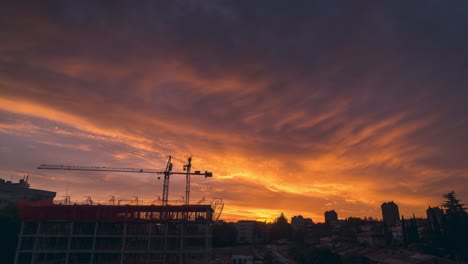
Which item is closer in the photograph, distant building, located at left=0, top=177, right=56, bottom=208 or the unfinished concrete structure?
the unfinished concrete structure

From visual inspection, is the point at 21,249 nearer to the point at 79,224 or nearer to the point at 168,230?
the point at 79,224

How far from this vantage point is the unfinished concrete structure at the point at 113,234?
7306cm

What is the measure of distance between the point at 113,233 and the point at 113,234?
314mm

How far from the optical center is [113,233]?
7531 centimetres

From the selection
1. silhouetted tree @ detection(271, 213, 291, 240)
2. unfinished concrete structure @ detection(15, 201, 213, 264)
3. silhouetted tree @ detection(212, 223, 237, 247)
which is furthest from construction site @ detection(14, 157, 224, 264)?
silhouetted tree @ detection(271, 213, 291, 240)

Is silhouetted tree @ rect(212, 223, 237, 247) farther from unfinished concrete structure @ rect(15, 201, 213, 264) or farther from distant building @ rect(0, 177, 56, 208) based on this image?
distant building @ rect(0, 177, 56, 208)

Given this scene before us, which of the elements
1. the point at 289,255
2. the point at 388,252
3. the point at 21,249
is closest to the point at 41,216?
the point at 21,249

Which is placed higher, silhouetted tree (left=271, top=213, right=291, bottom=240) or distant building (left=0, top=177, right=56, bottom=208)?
distant building (left=0, top=177, right=56, bottom=208)

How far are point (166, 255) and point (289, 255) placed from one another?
58.3 metres

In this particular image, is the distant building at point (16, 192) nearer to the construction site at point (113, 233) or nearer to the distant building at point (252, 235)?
the construction site at point (113, 233)

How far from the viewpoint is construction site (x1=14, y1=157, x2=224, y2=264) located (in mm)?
73062

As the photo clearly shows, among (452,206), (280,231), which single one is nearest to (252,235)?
(280,231)

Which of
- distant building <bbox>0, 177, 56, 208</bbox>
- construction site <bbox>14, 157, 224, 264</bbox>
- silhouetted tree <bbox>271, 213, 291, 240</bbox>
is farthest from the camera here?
silhouetted tree <bbox>271, 213, 291, 240</bbox>

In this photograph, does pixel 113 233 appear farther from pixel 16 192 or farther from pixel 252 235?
pixel 252 235
